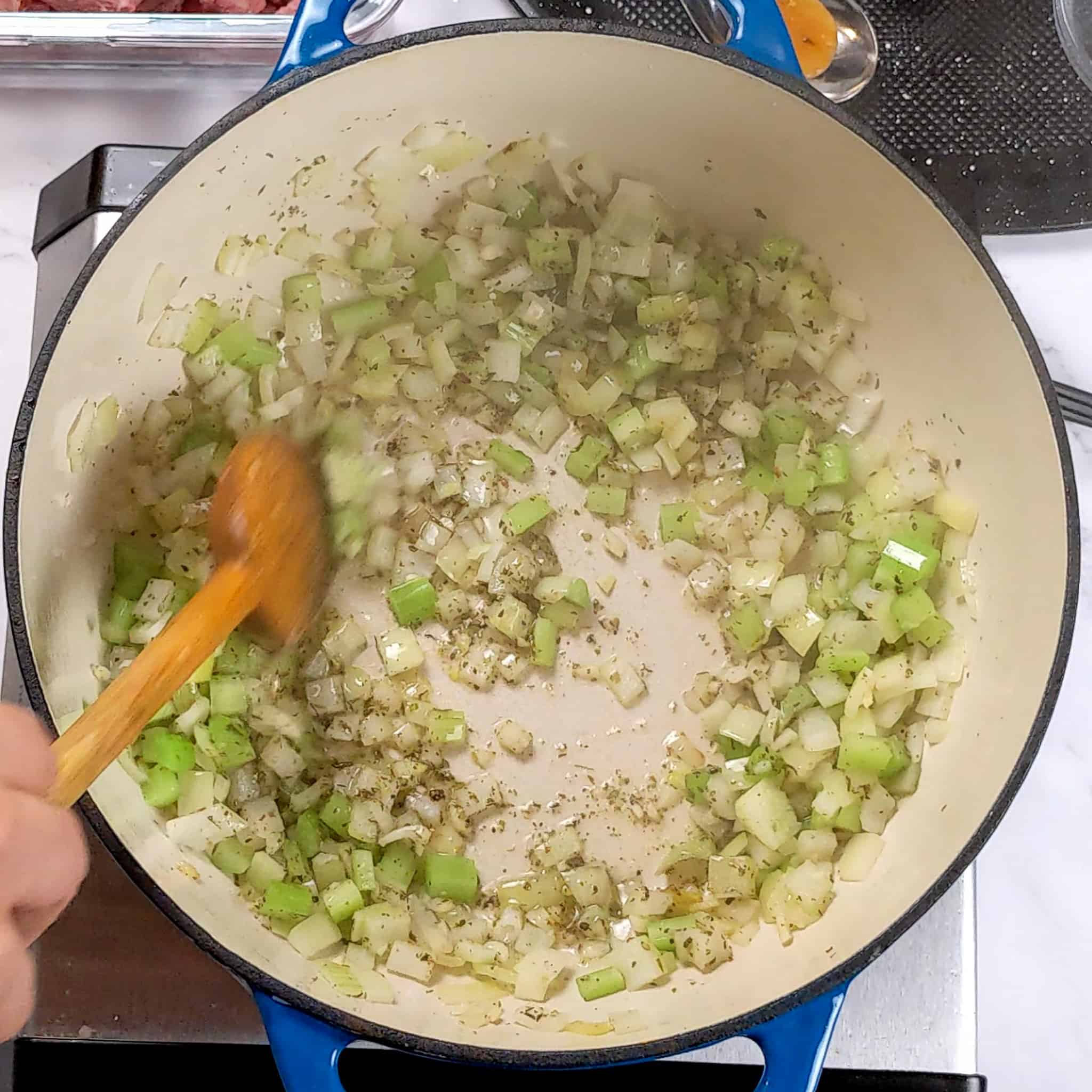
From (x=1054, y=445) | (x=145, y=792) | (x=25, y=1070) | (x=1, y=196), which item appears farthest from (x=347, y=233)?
(x=25, y=1070)

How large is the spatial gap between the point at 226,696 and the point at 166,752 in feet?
0.22

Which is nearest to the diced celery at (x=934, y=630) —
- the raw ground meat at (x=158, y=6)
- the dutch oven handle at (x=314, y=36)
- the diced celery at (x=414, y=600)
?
the diced celery at (x=414, y=600)

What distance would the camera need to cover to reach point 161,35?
1.00m

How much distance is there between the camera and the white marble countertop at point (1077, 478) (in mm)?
1003

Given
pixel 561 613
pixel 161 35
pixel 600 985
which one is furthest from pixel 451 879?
pixel 161 35

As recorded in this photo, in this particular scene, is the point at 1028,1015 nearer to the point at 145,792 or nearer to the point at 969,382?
the point at 969,382

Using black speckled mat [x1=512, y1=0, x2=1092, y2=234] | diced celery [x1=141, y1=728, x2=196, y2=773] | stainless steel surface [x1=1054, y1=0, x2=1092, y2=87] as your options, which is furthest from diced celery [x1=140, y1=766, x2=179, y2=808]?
stainless steel surface [x1=1054, y1=0, x2=1092, y2=87]

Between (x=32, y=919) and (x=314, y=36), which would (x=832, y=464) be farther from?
(x=32, y=919)

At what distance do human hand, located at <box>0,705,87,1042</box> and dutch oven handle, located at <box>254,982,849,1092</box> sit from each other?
21 cm

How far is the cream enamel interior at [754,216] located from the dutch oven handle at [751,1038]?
0.03 meters

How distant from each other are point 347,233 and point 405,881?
58 centimetres

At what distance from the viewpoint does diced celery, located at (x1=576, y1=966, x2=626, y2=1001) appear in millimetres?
858

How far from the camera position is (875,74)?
1034 millimetres

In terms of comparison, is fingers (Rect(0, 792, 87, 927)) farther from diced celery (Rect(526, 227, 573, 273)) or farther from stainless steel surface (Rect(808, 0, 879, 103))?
stainless steel surface (Rect(808, 0, 879, 103))
